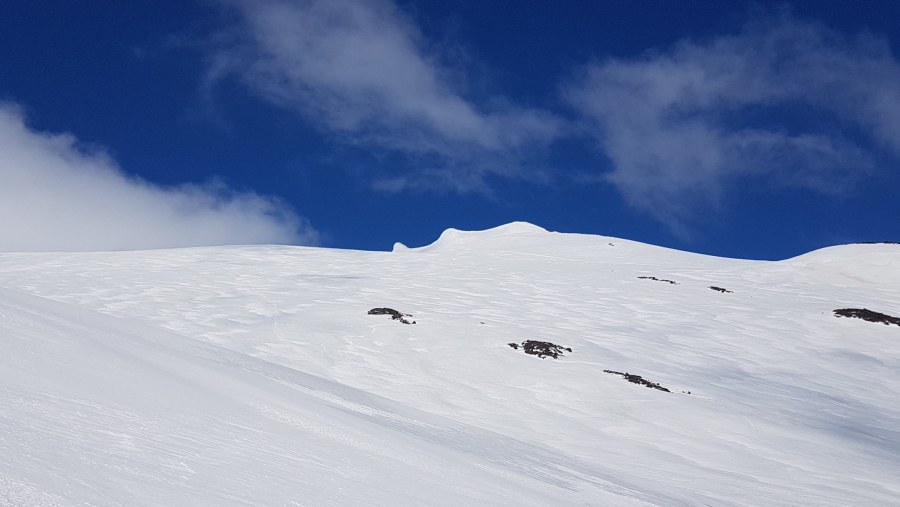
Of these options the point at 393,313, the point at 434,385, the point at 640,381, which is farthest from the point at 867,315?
the point at 434,385

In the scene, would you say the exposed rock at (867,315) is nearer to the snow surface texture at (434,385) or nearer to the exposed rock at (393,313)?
the snow surface texture at (434,385)

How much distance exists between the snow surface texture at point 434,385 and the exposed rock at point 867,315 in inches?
25.2

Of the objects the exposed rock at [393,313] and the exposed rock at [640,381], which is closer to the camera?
the exposed rock at [640,381]

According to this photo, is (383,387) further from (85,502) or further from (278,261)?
(278,261)

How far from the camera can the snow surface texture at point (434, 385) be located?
14.1 ft

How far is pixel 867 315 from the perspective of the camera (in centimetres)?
2688

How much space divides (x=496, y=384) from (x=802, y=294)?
84.3 ft

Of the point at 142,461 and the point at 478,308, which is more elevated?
the point at 478,308

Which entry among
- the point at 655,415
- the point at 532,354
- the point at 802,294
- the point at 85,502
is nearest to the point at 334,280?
the point at 532,354

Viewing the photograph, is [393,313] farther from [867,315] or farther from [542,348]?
[867,315]

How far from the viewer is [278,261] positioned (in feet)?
125

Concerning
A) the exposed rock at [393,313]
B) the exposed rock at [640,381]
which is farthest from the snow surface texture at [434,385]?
the exposed rock at [393,313]

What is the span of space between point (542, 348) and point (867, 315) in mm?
18258

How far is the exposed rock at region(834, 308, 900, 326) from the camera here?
26.6 metres
